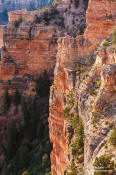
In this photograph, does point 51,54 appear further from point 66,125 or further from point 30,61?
point 66,125

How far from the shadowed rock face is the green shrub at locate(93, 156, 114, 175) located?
79579 millimetres

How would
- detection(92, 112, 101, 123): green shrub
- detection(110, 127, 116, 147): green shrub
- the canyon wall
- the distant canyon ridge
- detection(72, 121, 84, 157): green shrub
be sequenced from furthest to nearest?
1. the distant canyon ridge
2. detection(72, 121, 84, 157): green shrub
3. the canyon wall
4. detection(92, 112, 101, 123): green shrub
5. detection(110, 127, 116, 147): green shrub

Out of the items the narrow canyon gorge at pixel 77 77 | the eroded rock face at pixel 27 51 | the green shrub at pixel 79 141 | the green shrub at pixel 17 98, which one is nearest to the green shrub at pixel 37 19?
the narrow canyon gorge at pixel 77 77

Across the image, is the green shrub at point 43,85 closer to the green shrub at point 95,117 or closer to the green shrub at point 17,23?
the green shrub at point 17,23

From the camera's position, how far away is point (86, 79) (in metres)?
13.1

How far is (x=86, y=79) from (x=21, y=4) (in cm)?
7816

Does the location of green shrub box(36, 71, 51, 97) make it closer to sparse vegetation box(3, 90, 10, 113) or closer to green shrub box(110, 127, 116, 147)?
sparse vegetation box(3, 90, 10, 113)

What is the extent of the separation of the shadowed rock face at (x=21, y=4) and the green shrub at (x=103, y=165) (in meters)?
79.6

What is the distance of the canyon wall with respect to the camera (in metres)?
10.6

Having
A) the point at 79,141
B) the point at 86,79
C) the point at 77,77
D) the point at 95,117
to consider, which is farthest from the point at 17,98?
the point at 95,117

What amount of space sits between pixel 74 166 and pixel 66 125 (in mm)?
3265

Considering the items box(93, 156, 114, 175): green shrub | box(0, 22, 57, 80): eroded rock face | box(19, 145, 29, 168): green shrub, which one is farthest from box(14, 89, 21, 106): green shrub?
box(93, 156, 114, 175): green shrub

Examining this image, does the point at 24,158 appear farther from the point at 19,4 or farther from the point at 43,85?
the point at 19,4

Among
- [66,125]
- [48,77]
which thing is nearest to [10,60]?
[48,77]
